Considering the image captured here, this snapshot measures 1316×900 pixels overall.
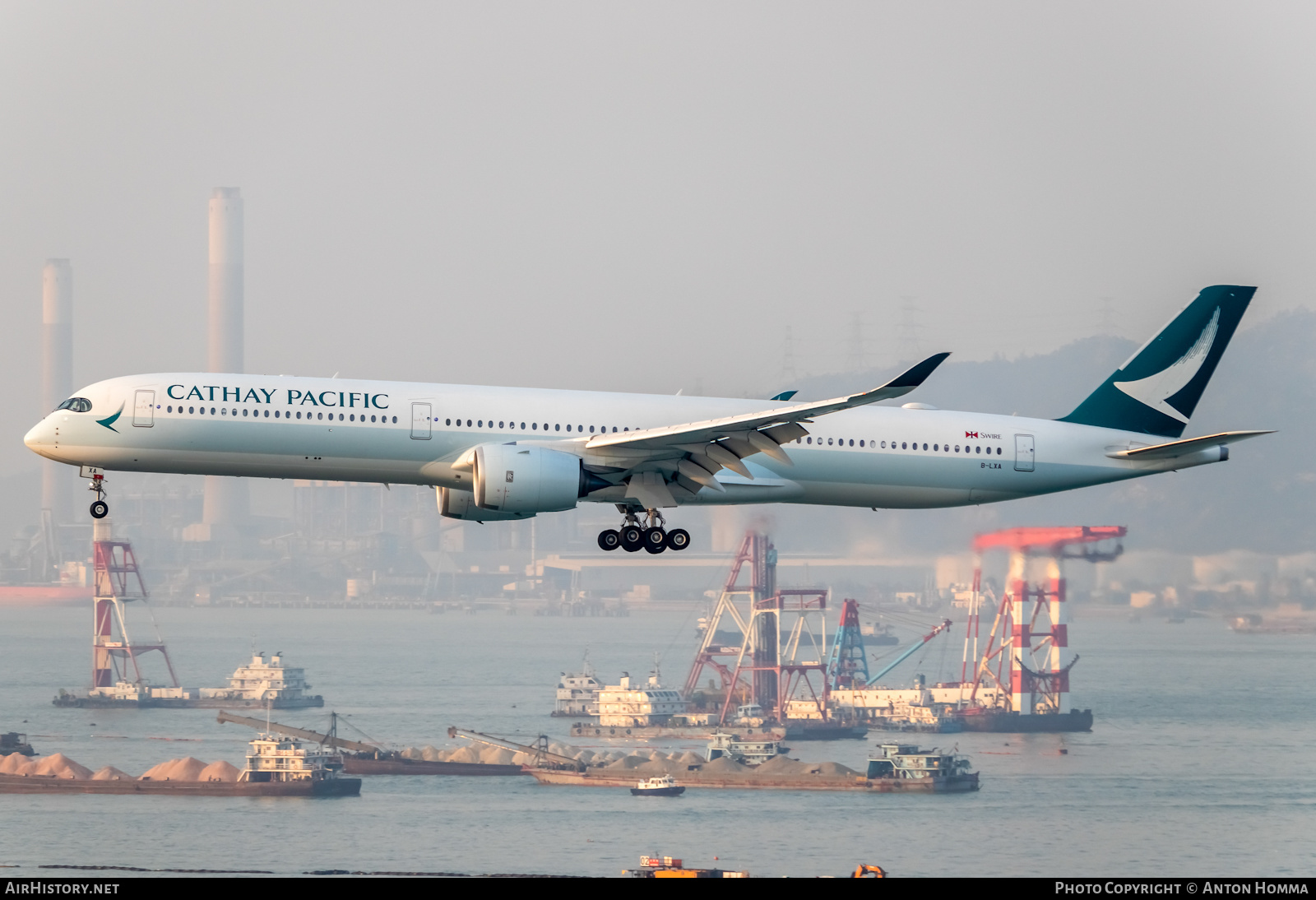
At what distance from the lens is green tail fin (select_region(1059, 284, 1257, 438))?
43.8m

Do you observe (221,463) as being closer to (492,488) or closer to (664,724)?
(492,488)

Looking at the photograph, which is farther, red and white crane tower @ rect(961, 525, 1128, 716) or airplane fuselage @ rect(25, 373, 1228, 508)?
red and white crane tower @ rect(961, 525, 1128, 716)

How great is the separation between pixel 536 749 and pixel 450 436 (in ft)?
249

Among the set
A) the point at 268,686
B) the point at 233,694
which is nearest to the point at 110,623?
the point at 233,694

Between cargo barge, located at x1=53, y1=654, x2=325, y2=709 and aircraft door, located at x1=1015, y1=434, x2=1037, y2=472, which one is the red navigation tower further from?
aircraft door, located at x1=1015, y1=434, x2=1037, y2=472

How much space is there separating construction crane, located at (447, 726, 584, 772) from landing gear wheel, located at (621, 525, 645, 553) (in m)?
69.9

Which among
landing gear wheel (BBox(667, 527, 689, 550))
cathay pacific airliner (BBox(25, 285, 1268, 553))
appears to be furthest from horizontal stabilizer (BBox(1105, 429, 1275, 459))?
landing gear wheel (BBox(667, 527, 689, 550))

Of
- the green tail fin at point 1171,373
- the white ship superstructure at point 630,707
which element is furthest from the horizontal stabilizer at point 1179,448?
the white ship superstructure at point 630,707

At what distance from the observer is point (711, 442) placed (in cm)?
3784

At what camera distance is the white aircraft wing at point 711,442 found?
36312 mm

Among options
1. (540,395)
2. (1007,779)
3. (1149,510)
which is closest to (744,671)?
(1007,779)

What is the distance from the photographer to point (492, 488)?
37.2 meters

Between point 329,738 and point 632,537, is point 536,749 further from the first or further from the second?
point 632,537

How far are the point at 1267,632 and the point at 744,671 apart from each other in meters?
48.0
